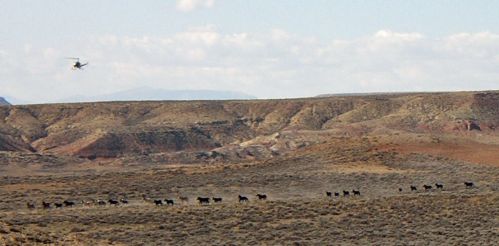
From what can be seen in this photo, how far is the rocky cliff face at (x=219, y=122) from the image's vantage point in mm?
98125

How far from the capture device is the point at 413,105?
114 metres

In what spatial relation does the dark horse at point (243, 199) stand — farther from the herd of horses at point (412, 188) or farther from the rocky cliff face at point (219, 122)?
the rocky cliff face at point (219, 122)

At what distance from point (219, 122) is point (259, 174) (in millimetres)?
54727

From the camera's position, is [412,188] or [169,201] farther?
[412,188]

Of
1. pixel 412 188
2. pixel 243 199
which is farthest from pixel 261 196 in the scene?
pixel 412 188

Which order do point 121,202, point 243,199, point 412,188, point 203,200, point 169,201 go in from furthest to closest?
1. point 412,188
2. point 121,202
3. point 243,199
4. point 203,200
5. point 169,201

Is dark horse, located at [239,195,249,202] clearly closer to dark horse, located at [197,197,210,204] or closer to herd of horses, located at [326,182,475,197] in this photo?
dark horse, located at [197,197,210,204]

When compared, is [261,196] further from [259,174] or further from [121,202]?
[259,174]

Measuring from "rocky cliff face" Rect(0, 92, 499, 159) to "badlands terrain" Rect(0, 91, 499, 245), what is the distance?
30 cm

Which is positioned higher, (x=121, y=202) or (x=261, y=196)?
(x=261, y=196)

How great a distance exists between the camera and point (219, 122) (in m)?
115

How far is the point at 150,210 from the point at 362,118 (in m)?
72.8

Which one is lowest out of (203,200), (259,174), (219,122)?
(203,200)

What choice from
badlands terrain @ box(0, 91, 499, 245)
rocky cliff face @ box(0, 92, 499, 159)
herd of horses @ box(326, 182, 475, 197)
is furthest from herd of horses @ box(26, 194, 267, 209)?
rocky cliff face @ box(0, 92, 499, 159)
